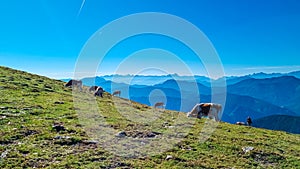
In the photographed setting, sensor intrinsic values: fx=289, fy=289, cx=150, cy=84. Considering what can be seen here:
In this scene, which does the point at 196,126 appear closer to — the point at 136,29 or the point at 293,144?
the point at 293,144

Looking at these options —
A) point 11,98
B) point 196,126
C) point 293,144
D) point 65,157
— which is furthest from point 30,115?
point 293,144

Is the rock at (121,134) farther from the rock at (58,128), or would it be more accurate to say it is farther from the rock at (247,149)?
the rock at (247,149)

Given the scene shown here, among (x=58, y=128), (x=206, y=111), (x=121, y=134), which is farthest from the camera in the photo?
(x=206, y=111)

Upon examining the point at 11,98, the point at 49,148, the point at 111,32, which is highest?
the point at 111,32

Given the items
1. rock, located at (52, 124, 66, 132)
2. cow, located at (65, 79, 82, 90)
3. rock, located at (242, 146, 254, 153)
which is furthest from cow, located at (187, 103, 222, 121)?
cow, located at (65, 79, 82, 90)

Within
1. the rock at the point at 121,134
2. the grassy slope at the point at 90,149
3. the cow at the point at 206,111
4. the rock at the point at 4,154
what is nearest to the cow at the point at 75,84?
the cow at the point at 206,111

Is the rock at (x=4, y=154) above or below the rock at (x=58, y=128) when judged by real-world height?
below

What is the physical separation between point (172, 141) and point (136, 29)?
29.1 ft

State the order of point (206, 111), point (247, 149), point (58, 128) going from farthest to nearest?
1. point (206, 111)
2. point (58, 128)
3. point (247, 149)

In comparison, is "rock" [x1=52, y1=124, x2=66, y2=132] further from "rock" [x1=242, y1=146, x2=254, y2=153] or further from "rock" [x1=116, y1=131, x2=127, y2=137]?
"rock" [x1=242, y1=146, x2=254, y2=153]

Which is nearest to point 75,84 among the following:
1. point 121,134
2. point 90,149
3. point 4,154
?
point 121,134

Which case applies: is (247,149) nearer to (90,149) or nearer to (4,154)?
(90,149)

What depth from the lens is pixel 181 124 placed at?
977 inches

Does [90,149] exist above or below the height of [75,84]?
below
